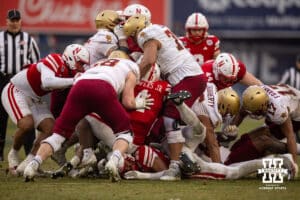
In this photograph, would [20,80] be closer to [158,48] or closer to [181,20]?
[158,48]

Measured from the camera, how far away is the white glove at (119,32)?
981cm

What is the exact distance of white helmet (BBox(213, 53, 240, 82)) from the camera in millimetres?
9555

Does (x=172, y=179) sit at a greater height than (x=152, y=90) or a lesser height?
lesser

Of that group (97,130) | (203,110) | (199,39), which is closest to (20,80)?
(97,130)

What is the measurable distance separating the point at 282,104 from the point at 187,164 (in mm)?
1087

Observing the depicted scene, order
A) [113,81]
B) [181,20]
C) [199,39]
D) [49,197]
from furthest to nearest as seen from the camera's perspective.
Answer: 1. [181,20]
2. [199,39]
3. [113,81]
4. [49,197]

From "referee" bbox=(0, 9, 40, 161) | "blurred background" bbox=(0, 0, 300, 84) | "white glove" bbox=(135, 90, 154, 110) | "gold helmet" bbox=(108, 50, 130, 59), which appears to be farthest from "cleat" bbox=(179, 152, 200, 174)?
"blurred background" bbox=(0, 0, 300, 84)

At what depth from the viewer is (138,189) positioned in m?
8.09

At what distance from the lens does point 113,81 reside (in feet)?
27.7

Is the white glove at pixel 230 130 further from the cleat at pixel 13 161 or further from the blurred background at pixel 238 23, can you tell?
the blurred background at pixel 238 23

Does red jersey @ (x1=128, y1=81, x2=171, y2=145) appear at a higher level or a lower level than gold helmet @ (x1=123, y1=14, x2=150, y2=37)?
lower

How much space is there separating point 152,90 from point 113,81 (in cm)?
69

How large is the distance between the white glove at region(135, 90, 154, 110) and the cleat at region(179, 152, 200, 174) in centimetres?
55

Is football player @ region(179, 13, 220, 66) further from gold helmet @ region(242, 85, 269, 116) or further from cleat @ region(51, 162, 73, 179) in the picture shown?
cleat @ region(51, 162, 73, 179)
